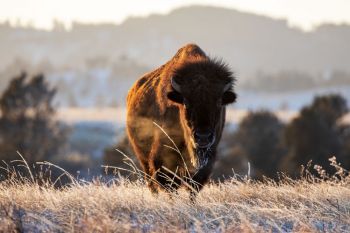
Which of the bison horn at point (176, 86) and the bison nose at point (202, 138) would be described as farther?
the bison horn at point (176, 86)

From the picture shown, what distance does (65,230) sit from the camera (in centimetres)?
620

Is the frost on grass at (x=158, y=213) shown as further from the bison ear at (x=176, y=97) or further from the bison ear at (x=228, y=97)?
the bison ear at (x=228, y=97)

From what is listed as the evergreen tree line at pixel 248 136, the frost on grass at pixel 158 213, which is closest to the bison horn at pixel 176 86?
the frost on grass at pixel 158 213

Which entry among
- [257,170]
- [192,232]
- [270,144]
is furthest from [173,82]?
[270,144]

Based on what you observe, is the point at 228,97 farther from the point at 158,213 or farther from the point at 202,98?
the point at 158,213

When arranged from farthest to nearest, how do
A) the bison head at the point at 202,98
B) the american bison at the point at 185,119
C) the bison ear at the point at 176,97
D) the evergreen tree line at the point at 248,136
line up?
1. the evergreen tree line at the point at 248,136
2. the bison ear at the point at 176,97
3. the american bison at the point at 185,119
4. the bison head at the point at 202,98

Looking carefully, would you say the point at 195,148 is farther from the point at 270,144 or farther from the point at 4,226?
the point at 270,144

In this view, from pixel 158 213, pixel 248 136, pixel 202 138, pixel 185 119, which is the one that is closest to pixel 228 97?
pixel 185 119

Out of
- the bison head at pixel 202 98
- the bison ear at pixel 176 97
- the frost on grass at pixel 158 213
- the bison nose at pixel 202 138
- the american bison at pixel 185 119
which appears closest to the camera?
the frost on grass at pixel 158 213

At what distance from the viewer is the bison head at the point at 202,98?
8.52 meters

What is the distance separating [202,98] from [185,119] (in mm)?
375

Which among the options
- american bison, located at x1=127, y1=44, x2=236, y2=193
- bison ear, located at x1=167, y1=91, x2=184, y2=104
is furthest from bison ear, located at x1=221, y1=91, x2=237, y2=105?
bison ear, located at x1=167, y1=91, x2=184, y2=104

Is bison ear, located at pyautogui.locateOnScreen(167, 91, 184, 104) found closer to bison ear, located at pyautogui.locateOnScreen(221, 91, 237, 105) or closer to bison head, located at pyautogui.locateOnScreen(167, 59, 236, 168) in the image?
bison head, located at pyautogui.locateOnScreen(167, 59, 236, 168)

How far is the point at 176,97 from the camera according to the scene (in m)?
9.19
